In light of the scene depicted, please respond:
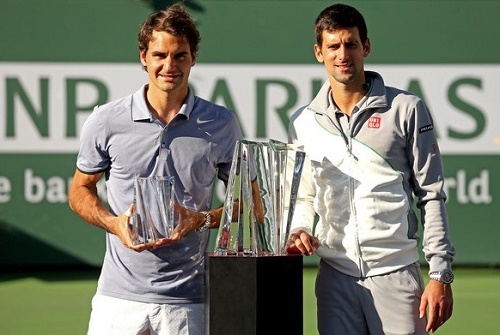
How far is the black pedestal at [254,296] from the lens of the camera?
3031 mm

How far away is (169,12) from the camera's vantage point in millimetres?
3275

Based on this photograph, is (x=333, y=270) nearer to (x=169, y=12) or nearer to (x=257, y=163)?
(x=257, y=163)

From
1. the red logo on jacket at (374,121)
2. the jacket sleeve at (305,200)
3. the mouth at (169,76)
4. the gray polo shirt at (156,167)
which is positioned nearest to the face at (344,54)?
the red logo on jacket at (374,121)

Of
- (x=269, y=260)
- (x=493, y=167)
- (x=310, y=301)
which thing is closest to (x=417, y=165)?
(x=269, y=260)

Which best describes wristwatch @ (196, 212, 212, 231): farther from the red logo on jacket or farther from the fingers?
the red logo on jacket

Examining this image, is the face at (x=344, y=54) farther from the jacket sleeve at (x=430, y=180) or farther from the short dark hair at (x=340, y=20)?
the jacket sleeve at (x=430, y=180)

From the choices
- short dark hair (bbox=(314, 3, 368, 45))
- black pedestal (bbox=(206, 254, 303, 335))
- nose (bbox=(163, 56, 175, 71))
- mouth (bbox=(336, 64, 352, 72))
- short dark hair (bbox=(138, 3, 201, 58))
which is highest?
short dark hair (bbox=(314, 3, 368, 45))

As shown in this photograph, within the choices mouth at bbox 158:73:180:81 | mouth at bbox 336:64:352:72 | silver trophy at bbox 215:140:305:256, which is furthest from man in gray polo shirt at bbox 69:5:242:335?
mouth at bbox 336:64:352:72

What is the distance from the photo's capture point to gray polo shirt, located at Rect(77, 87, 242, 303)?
10.8 ft

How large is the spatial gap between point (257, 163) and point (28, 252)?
449 cm

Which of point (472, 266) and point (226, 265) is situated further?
point (472, 266)

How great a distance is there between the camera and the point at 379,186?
3408 millimetres

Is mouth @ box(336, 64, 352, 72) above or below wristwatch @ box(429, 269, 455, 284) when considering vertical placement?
above

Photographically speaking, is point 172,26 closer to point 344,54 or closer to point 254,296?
point 344,54
